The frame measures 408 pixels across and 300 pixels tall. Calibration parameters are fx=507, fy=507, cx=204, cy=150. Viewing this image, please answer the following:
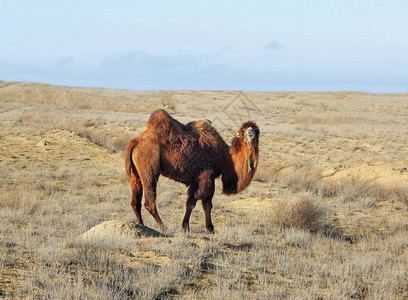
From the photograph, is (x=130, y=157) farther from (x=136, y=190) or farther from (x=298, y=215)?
(x=298, y=215)

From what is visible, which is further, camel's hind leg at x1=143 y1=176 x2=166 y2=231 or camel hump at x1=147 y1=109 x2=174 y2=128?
camel hump at x1=147 y1=109 x2=174 y2=128

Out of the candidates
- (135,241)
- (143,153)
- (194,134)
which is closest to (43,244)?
(135,241)

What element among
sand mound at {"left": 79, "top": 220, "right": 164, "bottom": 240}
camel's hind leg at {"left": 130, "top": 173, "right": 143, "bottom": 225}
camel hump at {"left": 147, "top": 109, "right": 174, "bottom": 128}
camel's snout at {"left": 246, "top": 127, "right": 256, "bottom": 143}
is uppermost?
camel hump at {"left": 147, "top": 109, "right": 174, "bottom": 128}

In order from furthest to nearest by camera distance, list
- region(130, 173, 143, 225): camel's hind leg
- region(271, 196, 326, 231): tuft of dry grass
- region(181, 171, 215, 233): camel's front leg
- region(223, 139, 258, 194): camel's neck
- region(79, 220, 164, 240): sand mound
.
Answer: region(271, 196, 326, 231): tuft of dry grass → region(130, 173, 143, 225): camel's hind leg → region(223, 139, 258, 194): camel's neck → region(181, 171, 215, 233): camel's front leg → region(79, 220, 164, 240): sand mound

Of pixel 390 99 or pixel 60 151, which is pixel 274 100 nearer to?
pixel 390 99

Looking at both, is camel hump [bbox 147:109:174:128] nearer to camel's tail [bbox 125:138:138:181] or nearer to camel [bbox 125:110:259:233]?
camel [bbox 125:110:259:233]

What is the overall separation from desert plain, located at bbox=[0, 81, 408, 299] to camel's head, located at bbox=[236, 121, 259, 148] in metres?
1.65

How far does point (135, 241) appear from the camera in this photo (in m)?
7.53

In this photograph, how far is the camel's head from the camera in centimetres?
924

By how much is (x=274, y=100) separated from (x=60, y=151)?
30.8 meters

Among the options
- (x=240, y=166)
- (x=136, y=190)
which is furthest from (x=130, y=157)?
(x=240, y=166)

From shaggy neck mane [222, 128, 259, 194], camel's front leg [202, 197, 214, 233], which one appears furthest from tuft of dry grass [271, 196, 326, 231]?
camel's front leg [202, 197, 214, 233]

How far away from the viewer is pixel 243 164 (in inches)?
373

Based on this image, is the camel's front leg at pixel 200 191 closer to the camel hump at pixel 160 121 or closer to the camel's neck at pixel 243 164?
the camel's neck at pixel 243 164
